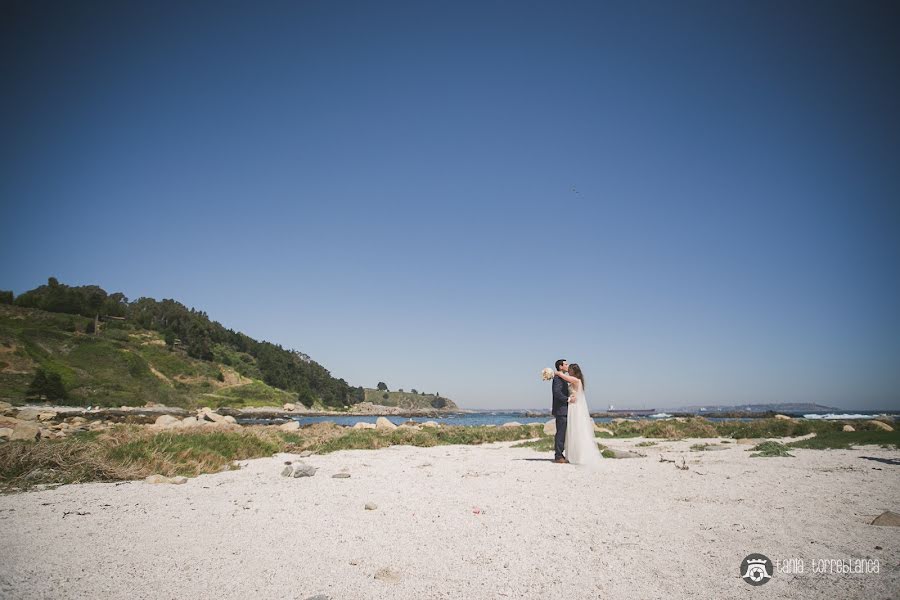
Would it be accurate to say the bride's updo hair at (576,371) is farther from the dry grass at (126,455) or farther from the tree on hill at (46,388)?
the tree on hill at (46,388)

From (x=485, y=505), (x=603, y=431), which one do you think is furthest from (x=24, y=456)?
(x=603, y=431)

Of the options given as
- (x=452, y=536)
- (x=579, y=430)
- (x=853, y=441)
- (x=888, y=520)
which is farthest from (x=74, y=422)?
(x=853, y=441)

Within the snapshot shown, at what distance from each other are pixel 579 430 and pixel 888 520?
6706 millimetres

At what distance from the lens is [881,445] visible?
14.8 meters

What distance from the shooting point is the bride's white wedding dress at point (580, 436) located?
38.3 feet

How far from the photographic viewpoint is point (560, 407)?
40.8ft

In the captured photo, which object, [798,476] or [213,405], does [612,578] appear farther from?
[213,405]

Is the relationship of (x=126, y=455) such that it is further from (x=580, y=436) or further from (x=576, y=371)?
(x=576, y=371)

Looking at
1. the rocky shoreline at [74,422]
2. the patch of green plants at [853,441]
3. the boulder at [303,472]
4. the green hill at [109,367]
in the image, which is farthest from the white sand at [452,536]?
the green hill at [109,367]

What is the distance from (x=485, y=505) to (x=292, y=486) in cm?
462

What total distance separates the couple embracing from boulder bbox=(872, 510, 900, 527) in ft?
20.8

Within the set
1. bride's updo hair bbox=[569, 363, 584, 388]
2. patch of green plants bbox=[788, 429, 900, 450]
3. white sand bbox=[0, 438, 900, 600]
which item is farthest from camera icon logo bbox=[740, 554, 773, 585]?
patch of green plants bbox=[788, 429, 900, 450]

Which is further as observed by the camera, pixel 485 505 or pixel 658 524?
pixel 485 505

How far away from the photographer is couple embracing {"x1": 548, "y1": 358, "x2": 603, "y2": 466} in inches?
461
